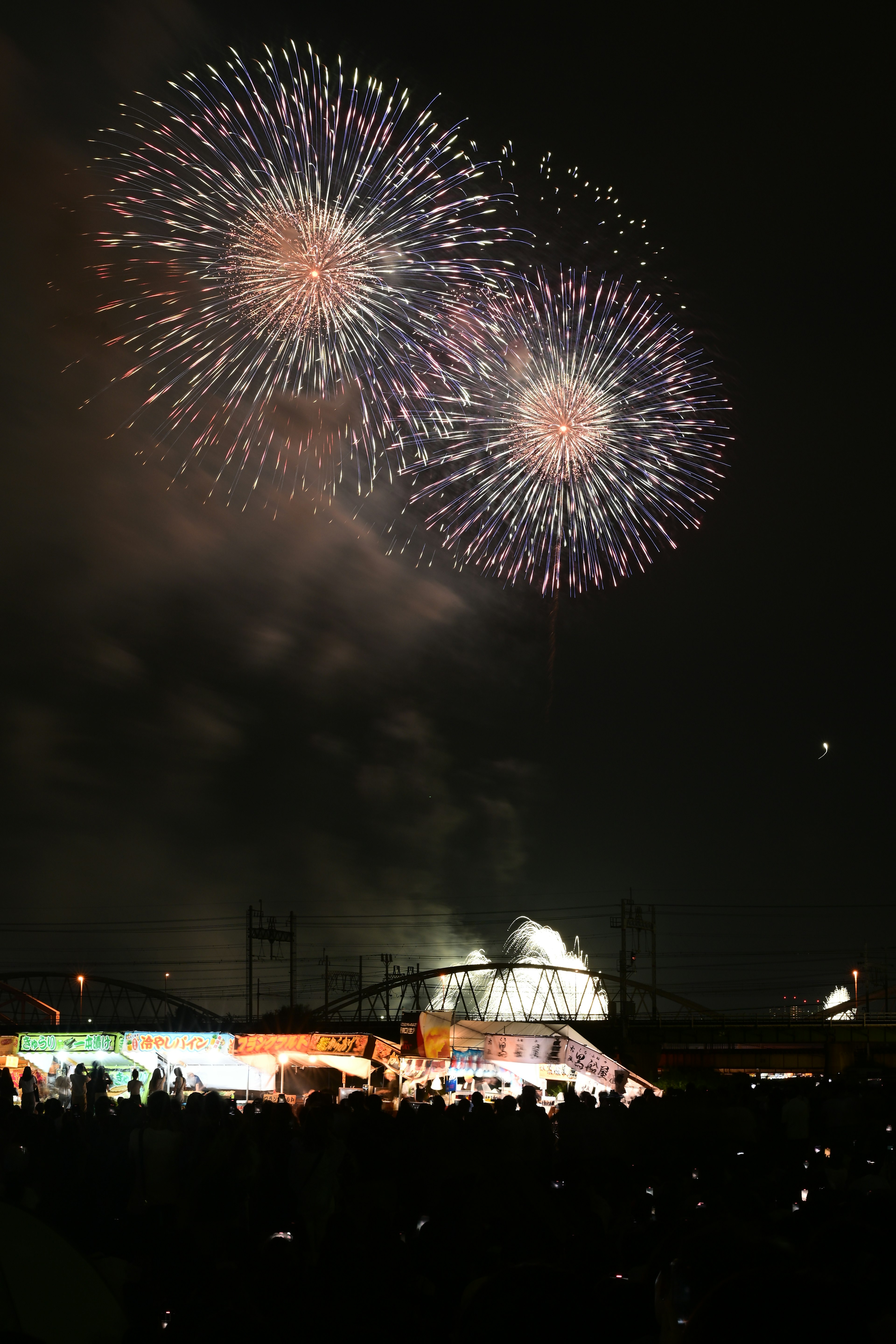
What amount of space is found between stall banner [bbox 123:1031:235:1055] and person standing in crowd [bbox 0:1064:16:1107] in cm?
969

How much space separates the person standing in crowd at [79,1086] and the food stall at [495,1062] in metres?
7.59

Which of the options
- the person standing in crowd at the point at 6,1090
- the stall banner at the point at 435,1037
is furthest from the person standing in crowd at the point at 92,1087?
the stall banner at the point at 435,1037

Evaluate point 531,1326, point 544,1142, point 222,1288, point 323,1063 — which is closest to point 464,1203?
point 222,1288

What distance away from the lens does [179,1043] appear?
28.0 m

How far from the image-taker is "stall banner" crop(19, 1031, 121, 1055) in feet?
90.0

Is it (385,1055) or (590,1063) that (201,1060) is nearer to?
(385,1055)

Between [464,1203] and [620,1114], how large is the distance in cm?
847

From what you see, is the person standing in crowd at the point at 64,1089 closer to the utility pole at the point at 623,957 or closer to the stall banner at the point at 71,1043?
the stall banner at the point at 71,1043

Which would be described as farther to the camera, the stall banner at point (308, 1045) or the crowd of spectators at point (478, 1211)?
the stall banner at point (308, 1045)

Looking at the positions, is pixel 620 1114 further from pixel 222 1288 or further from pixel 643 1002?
pixel 643 1002

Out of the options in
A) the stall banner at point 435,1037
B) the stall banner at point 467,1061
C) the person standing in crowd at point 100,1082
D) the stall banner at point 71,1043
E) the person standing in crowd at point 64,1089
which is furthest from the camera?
the stall banner at point 435,1037

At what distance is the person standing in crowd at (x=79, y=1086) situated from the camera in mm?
23609

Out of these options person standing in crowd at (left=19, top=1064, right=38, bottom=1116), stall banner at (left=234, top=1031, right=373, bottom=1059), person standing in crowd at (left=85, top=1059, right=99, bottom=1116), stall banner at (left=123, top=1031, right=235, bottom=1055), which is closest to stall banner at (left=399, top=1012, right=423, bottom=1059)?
stall banner at (left=234, top=1031, right=373, bottom=1059)

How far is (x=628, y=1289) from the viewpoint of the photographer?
4.63 meters
